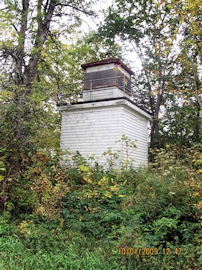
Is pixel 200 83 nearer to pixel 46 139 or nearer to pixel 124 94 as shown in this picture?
pixel 124 94

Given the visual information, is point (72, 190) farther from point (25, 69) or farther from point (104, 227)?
point (25, 69)

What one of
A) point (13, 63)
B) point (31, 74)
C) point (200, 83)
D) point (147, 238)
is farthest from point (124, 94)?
point (147, 238)

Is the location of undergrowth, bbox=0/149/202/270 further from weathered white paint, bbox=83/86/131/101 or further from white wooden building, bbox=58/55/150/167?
weathered white paint, bbox=83/86/131/101

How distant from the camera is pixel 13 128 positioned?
5816 mm

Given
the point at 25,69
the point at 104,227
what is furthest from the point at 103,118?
the point at 104,227

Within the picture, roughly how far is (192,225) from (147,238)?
2.63 feet

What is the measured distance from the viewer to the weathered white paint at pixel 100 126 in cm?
895

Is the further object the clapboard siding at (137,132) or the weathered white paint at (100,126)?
the clapboard siding at (137,132)
